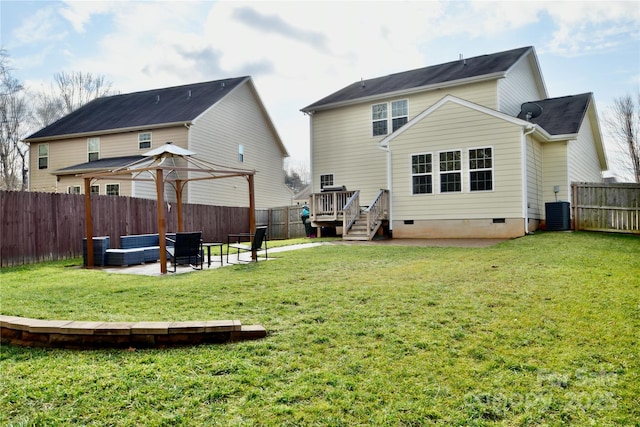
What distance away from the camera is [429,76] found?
1816 centimetres

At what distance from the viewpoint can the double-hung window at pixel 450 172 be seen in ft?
45.2

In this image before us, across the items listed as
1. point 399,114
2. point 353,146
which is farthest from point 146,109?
point 399,114

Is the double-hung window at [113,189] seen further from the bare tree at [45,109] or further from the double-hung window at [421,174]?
the bare tree at [45,109]

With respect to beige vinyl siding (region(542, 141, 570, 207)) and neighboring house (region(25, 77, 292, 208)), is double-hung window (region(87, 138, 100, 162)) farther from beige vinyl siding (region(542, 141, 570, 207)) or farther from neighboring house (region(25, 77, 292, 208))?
beige vinyl siding (region(542, 141, 570, 207))

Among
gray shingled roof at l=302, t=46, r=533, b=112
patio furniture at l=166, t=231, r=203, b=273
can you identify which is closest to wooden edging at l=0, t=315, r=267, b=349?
patio furniture at l=166, t=231, r=203, b=273

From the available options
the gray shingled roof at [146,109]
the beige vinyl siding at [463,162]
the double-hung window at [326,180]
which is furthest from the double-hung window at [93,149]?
the beige vinyl siding at [463,162]

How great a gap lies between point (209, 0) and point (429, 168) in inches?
334

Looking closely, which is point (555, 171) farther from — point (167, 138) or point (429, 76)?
point (167, 138)

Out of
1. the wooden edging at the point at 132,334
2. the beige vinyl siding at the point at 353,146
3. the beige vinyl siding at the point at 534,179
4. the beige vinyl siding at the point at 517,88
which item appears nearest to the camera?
the wooden edging at the point at 132,334

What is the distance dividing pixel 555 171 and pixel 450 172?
13.5 ft

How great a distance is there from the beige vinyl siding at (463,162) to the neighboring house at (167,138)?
33.9 ft

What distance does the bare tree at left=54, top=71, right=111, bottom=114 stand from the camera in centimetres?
3675

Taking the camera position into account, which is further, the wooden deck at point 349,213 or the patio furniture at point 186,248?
the wooden deck at point 349,213

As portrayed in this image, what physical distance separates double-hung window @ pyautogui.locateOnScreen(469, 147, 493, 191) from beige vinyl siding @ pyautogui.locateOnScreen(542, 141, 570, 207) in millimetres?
3044
